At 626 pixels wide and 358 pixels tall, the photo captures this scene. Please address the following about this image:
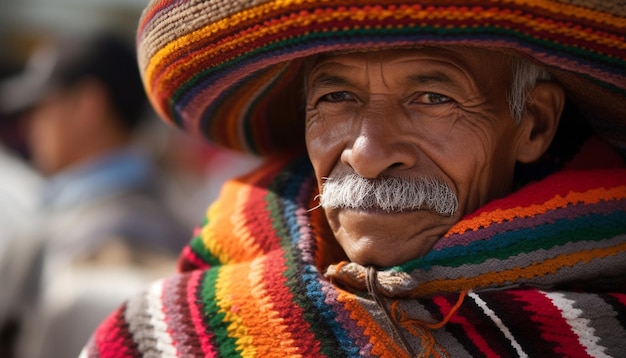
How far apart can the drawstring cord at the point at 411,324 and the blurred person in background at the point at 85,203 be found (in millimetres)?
2032

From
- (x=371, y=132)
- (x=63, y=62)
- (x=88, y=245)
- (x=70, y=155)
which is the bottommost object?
(x=371, y=132)

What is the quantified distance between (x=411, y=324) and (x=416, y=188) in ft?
0.92

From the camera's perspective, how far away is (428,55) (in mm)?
1803

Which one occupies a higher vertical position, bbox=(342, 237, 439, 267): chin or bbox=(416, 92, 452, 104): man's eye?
bbox=(416, 92, 452, 104): man's eye

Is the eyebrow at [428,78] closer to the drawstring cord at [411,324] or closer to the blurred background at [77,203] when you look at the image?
the drawstring cord at [411,324]

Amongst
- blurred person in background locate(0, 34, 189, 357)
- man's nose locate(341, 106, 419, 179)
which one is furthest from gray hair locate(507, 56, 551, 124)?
blurred person in background locate(0, 34, 189, 357)

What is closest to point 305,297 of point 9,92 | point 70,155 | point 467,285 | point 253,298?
point 253,298

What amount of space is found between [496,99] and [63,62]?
3.45 metres

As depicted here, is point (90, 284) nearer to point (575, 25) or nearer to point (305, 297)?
point (305, 297)

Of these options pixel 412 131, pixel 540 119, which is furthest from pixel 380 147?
pixel 540 119

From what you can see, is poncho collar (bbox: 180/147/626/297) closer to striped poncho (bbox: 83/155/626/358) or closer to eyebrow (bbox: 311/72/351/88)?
striped poncho (bbox: 83/155/626/358)

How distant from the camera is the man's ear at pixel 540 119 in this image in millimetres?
1965

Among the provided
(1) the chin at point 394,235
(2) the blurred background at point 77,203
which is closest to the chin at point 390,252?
(1) the chin at point 394,235

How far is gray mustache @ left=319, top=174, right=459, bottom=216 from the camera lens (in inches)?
70.4
